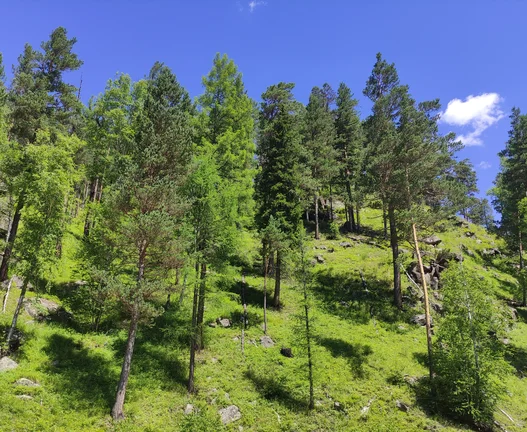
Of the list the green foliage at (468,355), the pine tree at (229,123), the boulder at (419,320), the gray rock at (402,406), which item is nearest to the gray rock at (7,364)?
the pine tree at (229,123)

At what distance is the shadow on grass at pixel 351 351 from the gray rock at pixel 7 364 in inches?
671

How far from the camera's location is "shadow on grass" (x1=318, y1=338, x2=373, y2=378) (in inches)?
764

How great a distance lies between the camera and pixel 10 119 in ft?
89.0

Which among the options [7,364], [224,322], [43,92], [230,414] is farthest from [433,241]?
[43,92]

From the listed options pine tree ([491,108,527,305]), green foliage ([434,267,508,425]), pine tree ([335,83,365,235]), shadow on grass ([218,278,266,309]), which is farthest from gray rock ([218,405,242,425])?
pine tree ([491,108,527,305])

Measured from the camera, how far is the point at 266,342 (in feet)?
69.2

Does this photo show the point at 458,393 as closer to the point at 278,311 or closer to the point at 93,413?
the point at 278,311

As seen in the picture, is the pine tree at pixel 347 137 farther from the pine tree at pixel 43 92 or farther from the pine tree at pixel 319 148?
Answer: the pine tree at pixel 43 92

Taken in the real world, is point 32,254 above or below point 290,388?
above

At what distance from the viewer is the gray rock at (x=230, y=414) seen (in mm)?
15078

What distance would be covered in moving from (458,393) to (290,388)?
8629mm

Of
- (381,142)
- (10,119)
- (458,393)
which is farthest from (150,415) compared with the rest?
(10,119)

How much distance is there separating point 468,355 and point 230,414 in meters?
12.6

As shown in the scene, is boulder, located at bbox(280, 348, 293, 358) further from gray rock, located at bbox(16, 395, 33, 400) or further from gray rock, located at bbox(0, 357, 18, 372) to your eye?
gray rock, located at bbox(0, 357, 18, 372)
